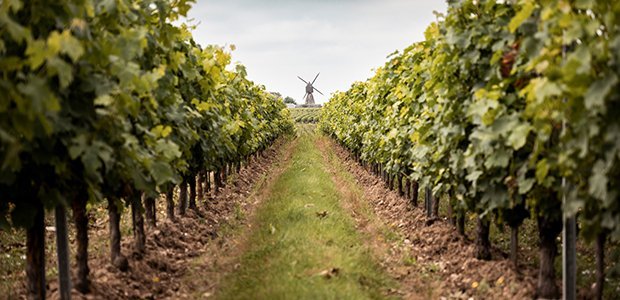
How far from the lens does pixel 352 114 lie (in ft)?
84.7

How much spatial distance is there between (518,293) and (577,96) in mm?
3752

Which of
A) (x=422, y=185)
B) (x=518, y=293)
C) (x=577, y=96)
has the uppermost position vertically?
(x=577, y=96)

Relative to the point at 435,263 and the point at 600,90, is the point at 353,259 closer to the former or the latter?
the point at 435,263

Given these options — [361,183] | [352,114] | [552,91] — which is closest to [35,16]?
[552,91]

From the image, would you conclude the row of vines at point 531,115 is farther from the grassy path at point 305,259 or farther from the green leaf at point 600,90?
the grassy path at point 305,259

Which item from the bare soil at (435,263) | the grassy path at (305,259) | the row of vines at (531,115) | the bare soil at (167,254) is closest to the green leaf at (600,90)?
the row of vines at (531,115)

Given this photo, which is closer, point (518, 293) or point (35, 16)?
point (35, 16)

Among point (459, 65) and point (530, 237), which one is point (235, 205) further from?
point (459, 65)

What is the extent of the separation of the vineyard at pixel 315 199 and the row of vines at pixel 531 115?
0.07 feet

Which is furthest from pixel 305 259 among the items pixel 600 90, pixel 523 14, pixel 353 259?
pixel 600 90

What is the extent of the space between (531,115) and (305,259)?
189 inches

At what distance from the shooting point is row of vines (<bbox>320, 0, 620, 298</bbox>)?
4.46 meters

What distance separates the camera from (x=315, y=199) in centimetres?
1570

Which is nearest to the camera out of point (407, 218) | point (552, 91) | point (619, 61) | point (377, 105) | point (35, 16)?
point (619, 61)
